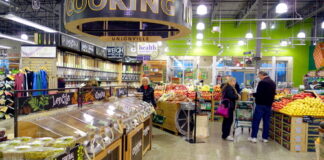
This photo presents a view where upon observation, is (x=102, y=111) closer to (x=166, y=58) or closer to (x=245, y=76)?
(x=166, y=58)

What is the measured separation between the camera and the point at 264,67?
19.4 meters

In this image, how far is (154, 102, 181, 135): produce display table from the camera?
6502 mm

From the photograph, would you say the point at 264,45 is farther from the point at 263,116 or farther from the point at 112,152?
the point at 112,152

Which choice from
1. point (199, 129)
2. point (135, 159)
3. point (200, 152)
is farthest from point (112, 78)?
point (135, 159)

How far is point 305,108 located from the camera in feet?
17.8

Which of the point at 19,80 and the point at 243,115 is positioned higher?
the point at 19,80

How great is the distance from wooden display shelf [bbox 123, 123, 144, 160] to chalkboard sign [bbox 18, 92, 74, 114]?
38.2 inches

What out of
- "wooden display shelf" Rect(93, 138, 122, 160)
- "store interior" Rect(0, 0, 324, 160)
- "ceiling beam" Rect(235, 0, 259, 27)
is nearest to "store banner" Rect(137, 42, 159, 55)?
"store interior" Rect(0, 0, 324, 160)

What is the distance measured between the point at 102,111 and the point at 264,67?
1820 cm

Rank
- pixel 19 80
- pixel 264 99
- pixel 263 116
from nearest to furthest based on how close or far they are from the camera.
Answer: pixel 264 99 → pixel 263 116 → pixel 19 80

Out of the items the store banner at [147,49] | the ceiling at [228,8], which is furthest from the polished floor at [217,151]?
the ceiling at [228,8]

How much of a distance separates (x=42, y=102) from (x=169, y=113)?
4.30 m

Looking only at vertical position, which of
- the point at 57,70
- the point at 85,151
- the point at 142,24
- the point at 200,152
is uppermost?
the point at 142,24

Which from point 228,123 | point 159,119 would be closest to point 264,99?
point 228,123
